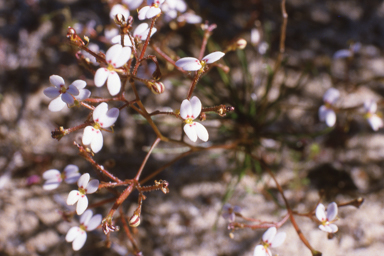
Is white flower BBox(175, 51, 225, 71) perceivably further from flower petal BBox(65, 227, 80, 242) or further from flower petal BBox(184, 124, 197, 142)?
flower petal BBox(65, 227, 80, 242)

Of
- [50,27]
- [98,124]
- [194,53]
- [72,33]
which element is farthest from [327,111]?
[50,27]

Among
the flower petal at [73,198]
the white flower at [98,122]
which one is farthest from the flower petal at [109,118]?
the flower petal at [73,198]

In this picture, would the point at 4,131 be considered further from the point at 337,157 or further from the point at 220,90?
the point at 337,157

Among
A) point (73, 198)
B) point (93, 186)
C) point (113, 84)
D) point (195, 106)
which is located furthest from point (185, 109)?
point (73, 198)

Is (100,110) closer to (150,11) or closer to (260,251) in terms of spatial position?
(150,11)

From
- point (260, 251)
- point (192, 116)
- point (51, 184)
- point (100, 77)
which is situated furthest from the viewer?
point (51, 184)

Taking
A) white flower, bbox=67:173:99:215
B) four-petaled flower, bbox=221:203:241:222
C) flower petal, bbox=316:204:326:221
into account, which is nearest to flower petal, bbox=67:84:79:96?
white flower, bbox=67:173:99:215
